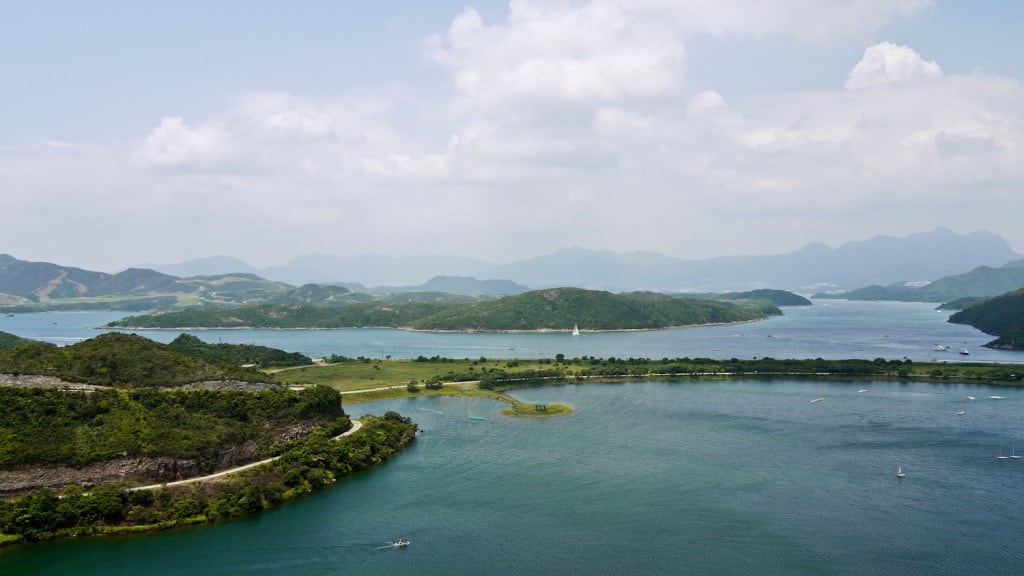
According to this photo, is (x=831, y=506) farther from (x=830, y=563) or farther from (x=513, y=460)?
(x=513, y=460)

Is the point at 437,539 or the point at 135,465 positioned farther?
the point at 135,465

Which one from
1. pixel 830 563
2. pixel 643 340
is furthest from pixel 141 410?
pixel 643 340

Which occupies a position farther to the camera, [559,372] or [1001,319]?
[1001,319]

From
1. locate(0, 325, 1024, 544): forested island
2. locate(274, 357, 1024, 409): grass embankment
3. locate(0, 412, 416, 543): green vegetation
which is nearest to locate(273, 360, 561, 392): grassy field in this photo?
locate(274, 357, 1024, 409): grass embankment

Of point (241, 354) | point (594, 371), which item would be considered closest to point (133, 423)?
point (241, 354)

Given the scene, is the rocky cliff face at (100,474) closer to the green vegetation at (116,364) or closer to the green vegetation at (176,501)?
the green vegetation at (176,501)

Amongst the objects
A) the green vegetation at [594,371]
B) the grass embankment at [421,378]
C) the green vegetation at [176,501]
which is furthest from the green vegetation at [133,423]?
the green vegetation at [594,371]

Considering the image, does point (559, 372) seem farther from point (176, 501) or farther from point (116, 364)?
point (176, 501)

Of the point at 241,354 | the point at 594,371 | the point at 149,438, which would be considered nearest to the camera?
the point at 149,438
